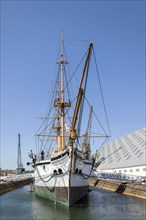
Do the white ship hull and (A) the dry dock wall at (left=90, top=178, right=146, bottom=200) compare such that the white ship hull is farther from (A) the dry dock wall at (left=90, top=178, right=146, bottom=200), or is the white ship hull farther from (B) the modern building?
(B) the modern building

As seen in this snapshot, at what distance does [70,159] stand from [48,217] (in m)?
7.79

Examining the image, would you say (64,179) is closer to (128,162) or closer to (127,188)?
(127,188)

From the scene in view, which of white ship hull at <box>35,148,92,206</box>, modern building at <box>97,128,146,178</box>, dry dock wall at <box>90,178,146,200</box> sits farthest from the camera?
modern building at <box>97,128,146,178</box>

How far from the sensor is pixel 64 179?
3812 centimetres

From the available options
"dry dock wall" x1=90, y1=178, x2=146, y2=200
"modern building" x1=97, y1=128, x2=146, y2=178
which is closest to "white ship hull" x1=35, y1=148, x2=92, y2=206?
"dry dock wall" x1=90, y1=178, x2=146, y2=200

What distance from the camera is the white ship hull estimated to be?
3716cm

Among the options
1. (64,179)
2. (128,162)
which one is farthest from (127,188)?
(128,162)

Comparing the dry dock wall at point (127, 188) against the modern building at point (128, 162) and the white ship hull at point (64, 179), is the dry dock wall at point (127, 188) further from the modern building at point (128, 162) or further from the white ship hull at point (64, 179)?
the white ship hull at point (64, 179)

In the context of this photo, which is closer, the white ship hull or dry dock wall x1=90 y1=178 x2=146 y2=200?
the white ship hull

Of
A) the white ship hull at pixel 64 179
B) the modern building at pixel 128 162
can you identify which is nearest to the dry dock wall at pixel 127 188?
the modern building at pixel 128 162

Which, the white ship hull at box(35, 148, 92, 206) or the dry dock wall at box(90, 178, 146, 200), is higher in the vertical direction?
Answer: the white ship hull at box(35, 148, 92, 206)

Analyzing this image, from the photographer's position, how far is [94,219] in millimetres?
30047

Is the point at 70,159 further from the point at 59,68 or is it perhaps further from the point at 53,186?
the point at 59,68

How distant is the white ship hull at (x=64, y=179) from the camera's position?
122 feet
